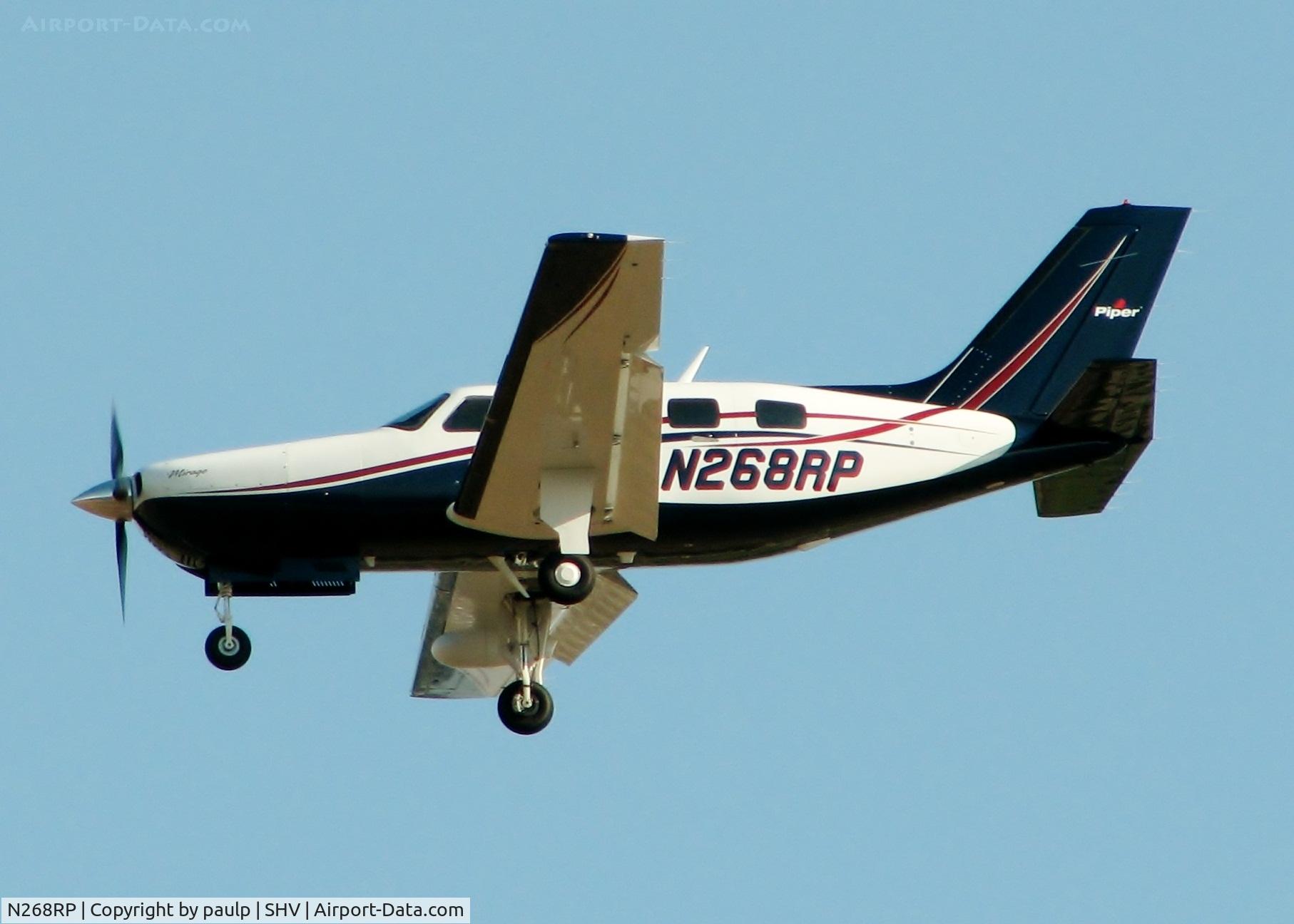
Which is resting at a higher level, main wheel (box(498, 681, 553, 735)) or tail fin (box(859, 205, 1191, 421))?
tail fin (box(859, 205, 1191, 421))

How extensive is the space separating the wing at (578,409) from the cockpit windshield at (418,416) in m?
1.09

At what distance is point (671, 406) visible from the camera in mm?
19344

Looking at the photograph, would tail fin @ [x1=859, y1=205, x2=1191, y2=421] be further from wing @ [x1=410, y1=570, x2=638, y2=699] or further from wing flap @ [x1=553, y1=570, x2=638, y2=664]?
wing @ [x1=410, y1=570, x2=638, y2=699]

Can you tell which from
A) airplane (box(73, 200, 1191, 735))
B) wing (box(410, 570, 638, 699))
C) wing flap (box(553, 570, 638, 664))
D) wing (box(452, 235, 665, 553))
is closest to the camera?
wing (box(452, 235, 665, 553))

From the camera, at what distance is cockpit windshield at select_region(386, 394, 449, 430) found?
19375mm

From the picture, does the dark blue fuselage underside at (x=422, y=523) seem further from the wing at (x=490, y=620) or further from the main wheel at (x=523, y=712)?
the wing at (x=490, y=620)

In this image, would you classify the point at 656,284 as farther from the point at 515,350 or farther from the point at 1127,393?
the point at 1127,393

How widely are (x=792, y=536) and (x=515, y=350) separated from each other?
13.9 feet

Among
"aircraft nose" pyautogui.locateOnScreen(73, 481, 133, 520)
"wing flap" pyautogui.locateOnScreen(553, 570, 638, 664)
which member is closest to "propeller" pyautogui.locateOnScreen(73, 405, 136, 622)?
"aircraft nose" pyautogui.locateOnScreen(73, 481, 133, 520)

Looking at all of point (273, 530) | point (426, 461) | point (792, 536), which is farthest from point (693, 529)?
point (273, 530)

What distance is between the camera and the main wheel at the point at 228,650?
19.5 m

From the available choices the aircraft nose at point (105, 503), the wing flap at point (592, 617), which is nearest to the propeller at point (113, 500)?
the aircraft nose at point (105, 503)

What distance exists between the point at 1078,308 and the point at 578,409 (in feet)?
21.7

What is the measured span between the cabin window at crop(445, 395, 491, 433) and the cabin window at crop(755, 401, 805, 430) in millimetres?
2618
